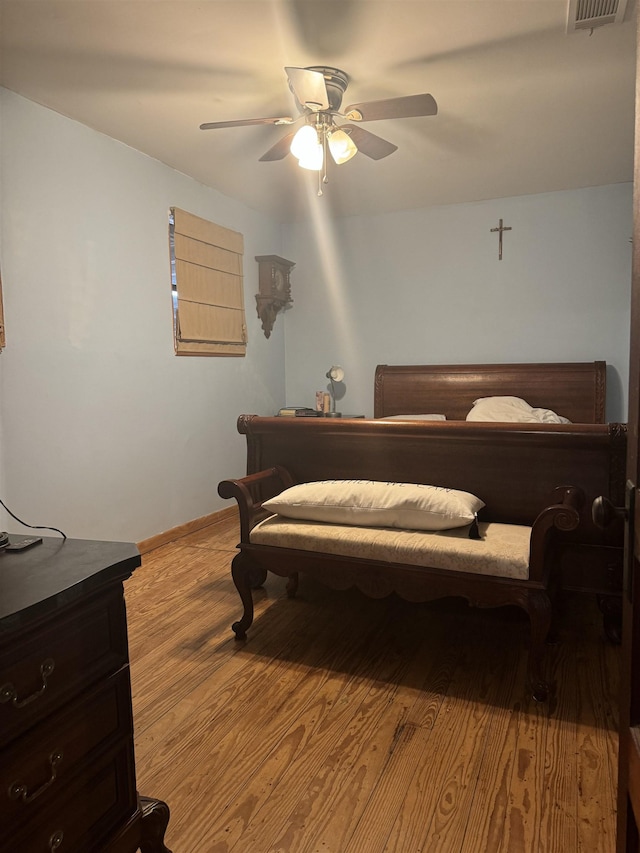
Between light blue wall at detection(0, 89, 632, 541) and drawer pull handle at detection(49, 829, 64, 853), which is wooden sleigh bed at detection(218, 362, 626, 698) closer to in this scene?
light blue wall at detection(0, 89, 632, 541)

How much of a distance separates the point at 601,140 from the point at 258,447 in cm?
288

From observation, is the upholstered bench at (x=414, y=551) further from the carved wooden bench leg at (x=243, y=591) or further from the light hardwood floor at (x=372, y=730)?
the light hardwood floor at (x=372, y=730)

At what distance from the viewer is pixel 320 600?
282 centimetres

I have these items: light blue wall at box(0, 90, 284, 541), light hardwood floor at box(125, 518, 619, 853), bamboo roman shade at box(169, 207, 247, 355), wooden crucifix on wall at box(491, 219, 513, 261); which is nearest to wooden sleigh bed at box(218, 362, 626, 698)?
light hardwood floor at box(125, 518, 619, 853)

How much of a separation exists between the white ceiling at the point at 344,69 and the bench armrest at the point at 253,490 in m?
1.87

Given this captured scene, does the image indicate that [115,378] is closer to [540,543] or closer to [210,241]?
[210,241]

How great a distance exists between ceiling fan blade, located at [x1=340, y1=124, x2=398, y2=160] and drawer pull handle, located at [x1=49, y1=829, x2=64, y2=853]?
2.80m

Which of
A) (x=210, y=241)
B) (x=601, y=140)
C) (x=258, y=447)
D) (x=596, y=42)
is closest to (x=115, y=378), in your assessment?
(x=258, y=447)

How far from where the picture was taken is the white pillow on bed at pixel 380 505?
2.17 metres

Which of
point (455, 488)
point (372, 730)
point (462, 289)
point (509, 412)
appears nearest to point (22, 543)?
point (372, 730)

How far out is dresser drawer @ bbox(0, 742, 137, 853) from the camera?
0.94 m

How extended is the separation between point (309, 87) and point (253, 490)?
181 cm

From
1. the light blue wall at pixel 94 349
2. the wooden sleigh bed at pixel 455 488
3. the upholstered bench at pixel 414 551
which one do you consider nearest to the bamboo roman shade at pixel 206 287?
the light blue wall at pixel 94 349

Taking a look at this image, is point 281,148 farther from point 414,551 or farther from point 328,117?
point 414,551
